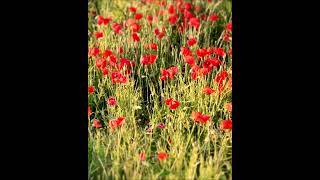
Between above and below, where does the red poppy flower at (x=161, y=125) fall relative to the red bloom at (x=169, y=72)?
below

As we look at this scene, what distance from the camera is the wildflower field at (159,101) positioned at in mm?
2697

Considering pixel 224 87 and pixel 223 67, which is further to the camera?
pixel 223 67

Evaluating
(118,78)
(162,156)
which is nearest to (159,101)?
(118,78)

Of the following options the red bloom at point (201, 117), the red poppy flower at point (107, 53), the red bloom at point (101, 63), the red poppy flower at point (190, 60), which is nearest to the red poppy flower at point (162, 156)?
the red bloom at point (201, 117)

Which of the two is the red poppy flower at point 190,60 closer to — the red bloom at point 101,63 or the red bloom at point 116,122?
the red bloom at point 101,63

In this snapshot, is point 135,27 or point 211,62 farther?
point 135,27

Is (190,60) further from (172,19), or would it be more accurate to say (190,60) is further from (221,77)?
(172,19)

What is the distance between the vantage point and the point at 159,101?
11.4 feet

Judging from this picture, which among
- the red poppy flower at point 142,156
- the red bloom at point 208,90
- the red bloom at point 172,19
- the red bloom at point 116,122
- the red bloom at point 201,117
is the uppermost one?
the red bloom at point 172,19

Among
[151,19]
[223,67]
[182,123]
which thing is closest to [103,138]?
[182,123]
